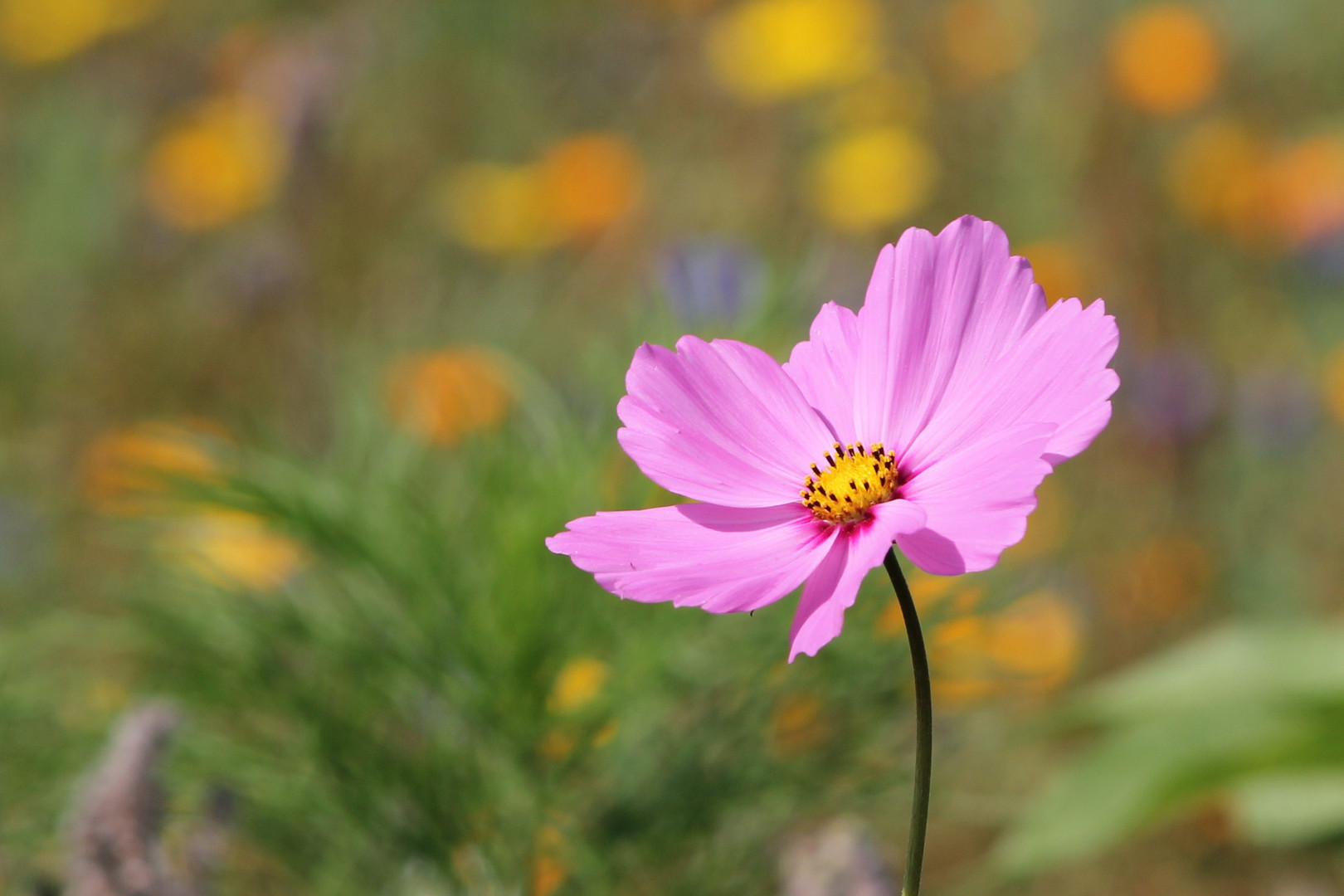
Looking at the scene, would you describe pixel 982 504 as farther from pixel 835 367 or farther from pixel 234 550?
pixel 234 550

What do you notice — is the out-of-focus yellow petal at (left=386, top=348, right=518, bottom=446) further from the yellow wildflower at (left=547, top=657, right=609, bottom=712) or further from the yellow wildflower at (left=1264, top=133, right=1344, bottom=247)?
the yellow wildflower at (left=1264, top=133, right=1344, bottom=247)

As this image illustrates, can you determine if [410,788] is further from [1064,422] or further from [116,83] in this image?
[116,83]

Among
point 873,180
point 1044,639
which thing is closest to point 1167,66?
point 873,180

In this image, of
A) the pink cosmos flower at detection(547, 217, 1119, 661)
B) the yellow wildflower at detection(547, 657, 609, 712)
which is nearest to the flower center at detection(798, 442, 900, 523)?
the pink cosmos flower at detection(547, 217, 1119, 661)

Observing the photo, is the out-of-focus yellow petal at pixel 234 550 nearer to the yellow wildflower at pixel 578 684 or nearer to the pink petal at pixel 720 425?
the yellow wildflower at pixel 578 684

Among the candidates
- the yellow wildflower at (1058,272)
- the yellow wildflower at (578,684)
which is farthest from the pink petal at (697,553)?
the yellow wildflower at (1058,272)

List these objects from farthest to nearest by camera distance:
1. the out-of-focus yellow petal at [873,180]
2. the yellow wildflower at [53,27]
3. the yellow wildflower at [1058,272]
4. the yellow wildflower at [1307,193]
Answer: the yellow wildflower at [53,27], the out-of-focus yellow petal at [873,180], the yellow wildflower at [1307,193], the yellow wildflower at [1058,272]
